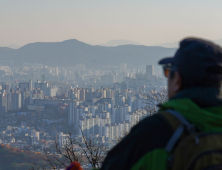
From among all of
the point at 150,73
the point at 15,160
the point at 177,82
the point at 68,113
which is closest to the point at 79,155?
the point at 177,82

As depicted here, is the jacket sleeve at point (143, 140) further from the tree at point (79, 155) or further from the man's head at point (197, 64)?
the tree at point (79, 155)

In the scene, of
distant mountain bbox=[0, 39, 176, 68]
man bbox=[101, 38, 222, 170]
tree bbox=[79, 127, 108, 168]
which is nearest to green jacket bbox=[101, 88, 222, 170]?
man bbox=[101, 38, 222, 170]

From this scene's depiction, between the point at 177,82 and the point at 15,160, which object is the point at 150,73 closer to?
the point at 15,160

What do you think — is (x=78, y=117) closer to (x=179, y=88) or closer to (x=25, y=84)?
(x=25, y=84)

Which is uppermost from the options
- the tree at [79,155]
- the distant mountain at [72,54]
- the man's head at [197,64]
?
the distant mountain at [72,54]

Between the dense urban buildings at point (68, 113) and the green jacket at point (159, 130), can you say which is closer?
the green jacket at point (159, 130)

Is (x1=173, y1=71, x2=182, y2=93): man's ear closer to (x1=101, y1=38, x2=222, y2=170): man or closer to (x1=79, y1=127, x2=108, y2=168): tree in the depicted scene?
(x1=101, y1=38, x2=222, y2=170): man

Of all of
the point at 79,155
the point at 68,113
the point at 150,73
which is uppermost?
the point at 150,73

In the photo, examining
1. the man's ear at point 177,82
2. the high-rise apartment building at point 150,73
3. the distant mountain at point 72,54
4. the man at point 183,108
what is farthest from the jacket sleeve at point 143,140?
the distant mountain at point 72,54
